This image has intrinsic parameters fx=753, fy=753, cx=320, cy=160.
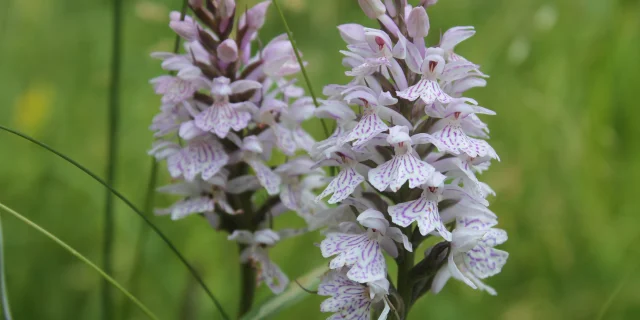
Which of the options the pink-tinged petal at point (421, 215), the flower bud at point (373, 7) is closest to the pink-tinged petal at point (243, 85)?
the flower bud at point (373, 7)

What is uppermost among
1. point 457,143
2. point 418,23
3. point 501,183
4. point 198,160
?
point 418,23

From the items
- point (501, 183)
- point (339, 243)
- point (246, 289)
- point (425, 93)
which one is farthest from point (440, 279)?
point (501, 183)

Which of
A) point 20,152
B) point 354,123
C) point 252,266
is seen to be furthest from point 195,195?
point 20,152

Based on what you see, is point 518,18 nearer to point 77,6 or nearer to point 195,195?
point 195,195

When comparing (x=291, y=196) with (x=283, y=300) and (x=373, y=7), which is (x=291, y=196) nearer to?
(x=283, y=300)

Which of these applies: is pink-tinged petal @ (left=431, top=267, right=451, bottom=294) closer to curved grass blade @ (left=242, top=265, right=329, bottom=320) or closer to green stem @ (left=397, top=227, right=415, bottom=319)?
green stem @ (left=397, top=227, right=415, bottom=319)

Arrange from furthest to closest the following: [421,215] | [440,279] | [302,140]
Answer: [302,140]
[440,279]
[421,215]
